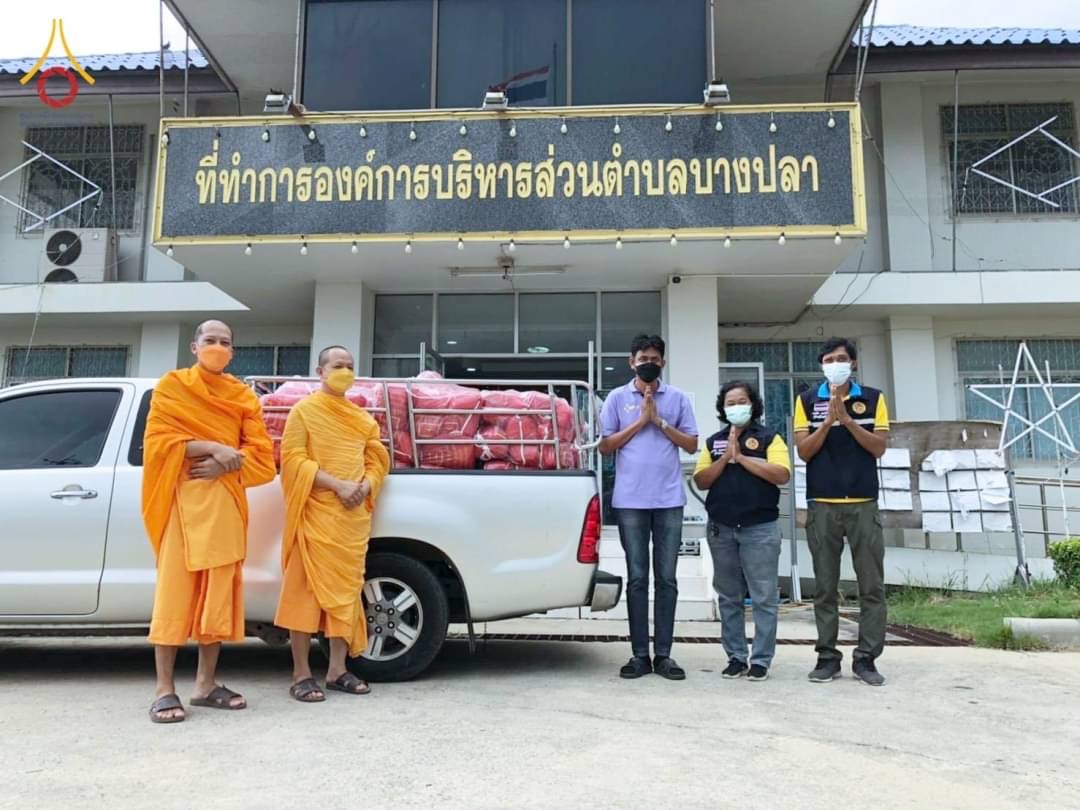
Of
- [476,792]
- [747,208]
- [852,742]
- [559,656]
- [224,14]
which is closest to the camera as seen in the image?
[476,792]

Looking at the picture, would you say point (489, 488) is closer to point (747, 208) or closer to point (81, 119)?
point (747, 208)

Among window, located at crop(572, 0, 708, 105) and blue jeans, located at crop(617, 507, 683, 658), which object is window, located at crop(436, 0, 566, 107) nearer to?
window, located at crop(572, 0, 708, 105)

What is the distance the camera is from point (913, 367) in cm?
1228

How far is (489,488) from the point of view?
473cm

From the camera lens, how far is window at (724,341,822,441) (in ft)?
41.3

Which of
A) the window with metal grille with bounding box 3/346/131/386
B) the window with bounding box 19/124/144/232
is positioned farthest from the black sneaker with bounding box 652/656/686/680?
the window with bounding box 19/124/144/232

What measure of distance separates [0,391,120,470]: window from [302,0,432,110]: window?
629 cm

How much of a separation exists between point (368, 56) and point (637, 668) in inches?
322

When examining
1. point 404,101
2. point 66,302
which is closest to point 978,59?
point 404,101

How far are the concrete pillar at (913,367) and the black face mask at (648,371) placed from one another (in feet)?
28.0

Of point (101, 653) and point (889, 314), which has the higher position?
point (889, 314)

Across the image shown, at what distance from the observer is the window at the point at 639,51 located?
385 inches

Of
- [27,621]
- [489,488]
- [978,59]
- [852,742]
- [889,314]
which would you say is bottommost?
[852,742]

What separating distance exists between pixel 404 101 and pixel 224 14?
3038mm
